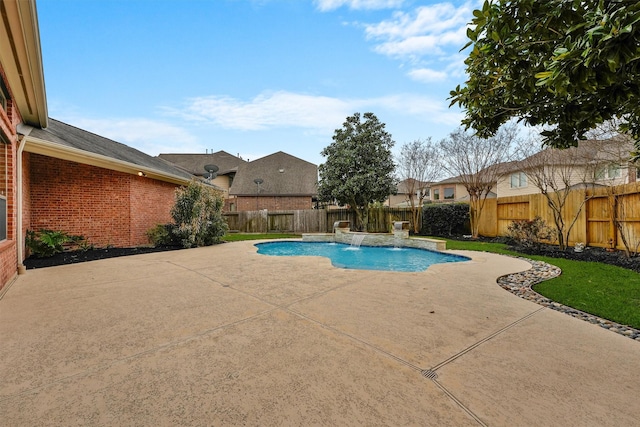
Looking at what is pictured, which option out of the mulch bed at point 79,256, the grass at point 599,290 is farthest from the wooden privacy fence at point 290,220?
the grass at point 599,290

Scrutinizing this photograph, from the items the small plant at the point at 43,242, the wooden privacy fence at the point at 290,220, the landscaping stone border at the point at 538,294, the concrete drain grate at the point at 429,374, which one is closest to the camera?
the concrete drain grate at the point at 429,374

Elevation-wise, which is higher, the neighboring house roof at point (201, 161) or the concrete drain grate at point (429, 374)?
the neighboring house roof at point (201, 161)

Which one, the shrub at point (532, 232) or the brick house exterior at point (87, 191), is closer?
the brick house exterior at point (87, 191)

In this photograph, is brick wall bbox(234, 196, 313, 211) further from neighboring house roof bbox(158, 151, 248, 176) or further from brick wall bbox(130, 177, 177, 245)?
brick wall bbox(130, 177, 177, 245)

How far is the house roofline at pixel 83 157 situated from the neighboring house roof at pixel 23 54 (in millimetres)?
822

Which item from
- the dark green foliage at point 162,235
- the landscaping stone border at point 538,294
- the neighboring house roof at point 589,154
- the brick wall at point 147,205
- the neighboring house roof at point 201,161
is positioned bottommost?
the landscaping stone border at point 538,294

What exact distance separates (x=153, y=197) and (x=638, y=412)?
12.1 metres

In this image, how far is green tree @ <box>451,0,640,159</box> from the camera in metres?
1.56

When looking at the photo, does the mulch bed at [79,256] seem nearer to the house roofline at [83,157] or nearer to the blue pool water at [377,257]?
the house roofline at [83,157]

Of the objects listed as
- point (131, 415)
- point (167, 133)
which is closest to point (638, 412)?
point (131, 415)

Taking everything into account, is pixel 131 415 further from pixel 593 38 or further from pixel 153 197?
pixel 153 197

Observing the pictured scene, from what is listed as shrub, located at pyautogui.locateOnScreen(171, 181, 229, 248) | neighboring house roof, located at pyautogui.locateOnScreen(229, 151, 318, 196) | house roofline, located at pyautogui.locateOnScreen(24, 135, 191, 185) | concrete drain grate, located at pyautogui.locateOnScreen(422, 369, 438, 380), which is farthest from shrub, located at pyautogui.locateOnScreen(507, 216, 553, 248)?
neighboring house roof, located at pyautogui.locateOnScreen(229, 151, 318, 196)

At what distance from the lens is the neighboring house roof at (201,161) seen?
94.3ft

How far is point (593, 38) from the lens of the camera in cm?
159
